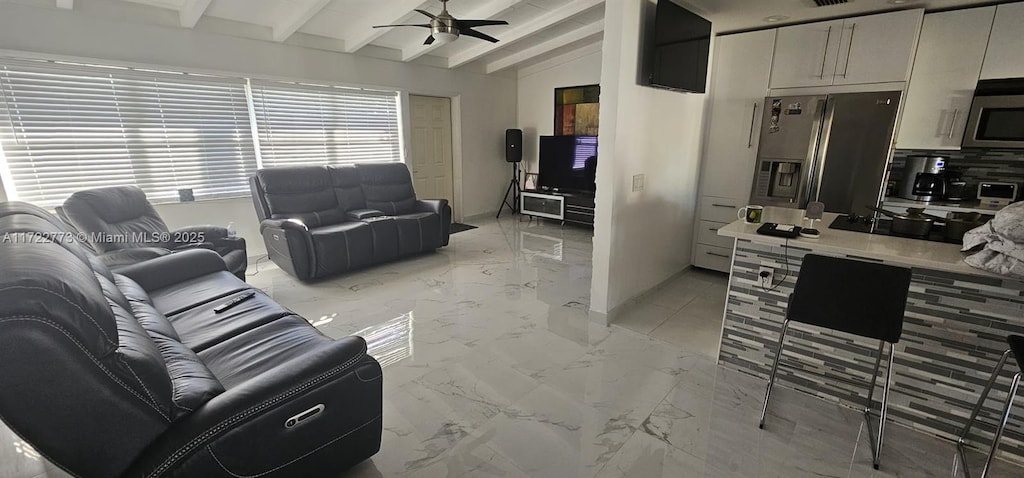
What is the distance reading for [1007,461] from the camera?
1716mm

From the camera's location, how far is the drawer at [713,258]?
3.81 m

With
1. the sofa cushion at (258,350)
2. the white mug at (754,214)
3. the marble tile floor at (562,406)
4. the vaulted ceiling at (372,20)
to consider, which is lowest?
the marble tile floor at (562,406)

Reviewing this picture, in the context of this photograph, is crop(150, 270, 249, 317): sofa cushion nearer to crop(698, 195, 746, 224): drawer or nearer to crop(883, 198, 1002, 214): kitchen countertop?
crop(698, 195, 746, 224): drawer

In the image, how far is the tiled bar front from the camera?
5.64 ft

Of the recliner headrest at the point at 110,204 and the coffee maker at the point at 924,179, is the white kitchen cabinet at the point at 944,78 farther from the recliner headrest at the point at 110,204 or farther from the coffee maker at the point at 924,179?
the recliner headrest at the point at 110,204

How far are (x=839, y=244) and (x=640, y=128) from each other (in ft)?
4.48

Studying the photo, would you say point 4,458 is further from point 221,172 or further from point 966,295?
point 966,295

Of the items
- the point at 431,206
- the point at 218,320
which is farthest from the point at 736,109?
the point at 218,320

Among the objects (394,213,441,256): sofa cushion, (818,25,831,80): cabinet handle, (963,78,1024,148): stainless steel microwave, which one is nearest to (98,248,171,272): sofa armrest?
(394,213,441,256): sofa cushion

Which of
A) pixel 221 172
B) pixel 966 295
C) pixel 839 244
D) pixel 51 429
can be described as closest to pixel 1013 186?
pixel 966 295

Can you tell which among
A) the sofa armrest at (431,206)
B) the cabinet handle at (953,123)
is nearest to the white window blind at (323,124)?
the sofa armrest at (431,206)

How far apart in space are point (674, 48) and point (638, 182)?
2.98 feet

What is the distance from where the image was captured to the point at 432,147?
6.17 meters

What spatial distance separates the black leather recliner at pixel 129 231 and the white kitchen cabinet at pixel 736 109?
4131mm
